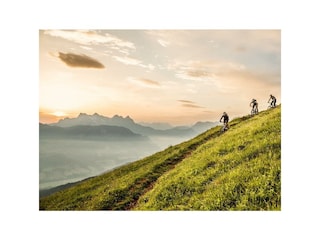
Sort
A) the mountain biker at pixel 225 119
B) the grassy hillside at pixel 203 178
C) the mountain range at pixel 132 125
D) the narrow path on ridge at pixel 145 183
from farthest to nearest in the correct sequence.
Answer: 1. the mountain biker at pixel 225 119
2. the mountain range at pixel 132 125
3. the narrow path on ridge at pixel 145 183
4. the grassy hillside at pixel 203 178

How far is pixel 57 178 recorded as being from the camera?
1534 centimetres

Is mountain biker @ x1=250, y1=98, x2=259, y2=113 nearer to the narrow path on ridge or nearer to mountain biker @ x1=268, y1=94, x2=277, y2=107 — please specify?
the narrow path on ridge

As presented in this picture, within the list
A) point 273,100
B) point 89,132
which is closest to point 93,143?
point 89,132

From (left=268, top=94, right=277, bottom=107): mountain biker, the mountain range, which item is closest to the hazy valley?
the mountain range

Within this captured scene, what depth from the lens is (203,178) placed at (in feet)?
47.9

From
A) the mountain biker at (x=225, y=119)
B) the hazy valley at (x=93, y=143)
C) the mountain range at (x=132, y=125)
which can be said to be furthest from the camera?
the mountain biker at (x=225, y=119)

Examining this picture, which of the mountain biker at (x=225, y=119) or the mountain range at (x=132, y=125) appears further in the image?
the mountain biker at (x=225, y=119)

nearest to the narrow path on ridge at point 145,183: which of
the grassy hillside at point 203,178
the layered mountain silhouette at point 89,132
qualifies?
the grassy hillside at point 203,178

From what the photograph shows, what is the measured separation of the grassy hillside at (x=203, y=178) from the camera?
13617 millimetres

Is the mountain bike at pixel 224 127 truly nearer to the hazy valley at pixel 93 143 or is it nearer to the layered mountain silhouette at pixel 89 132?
the hazy valley at pixel 93 143

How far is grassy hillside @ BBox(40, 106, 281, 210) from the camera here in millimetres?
13617

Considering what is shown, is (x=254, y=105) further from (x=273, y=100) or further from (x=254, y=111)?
(x=273, y=100)
